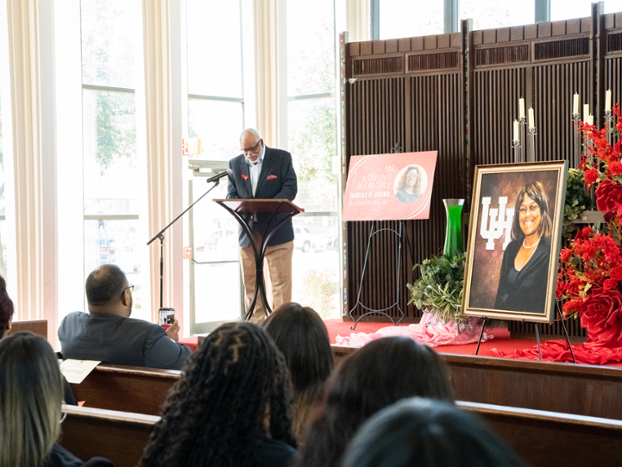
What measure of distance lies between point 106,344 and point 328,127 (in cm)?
501

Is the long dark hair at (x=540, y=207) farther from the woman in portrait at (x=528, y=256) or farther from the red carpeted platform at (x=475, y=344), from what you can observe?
Answer: the red carpeted platform at (x=475, y=344)

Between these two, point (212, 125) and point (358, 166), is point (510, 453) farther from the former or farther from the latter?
point (212, 125)

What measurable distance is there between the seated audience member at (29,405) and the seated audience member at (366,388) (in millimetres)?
725

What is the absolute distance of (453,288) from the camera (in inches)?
209

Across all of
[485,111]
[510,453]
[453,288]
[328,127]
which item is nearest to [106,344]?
[510,453]

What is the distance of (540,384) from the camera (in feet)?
9.05

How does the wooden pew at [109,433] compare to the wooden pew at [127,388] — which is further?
the wooden pew at [127,388]

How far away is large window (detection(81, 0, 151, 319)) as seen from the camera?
631 cm

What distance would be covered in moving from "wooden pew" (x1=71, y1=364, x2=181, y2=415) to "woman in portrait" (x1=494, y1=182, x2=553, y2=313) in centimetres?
205

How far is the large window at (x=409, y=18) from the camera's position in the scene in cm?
728

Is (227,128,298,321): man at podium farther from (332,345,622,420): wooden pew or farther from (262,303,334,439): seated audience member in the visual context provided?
(262,303,334,439): seated audience member

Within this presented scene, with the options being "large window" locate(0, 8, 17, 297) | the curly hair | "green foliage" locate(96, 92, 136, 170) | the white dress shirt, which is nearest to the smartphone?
the white dress shirt

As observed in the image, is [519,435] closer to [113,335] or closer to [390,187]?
[113,335]

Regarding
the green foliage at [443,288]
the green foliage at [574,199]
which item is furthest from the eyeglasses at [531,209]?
the green foliage at [443,288]
